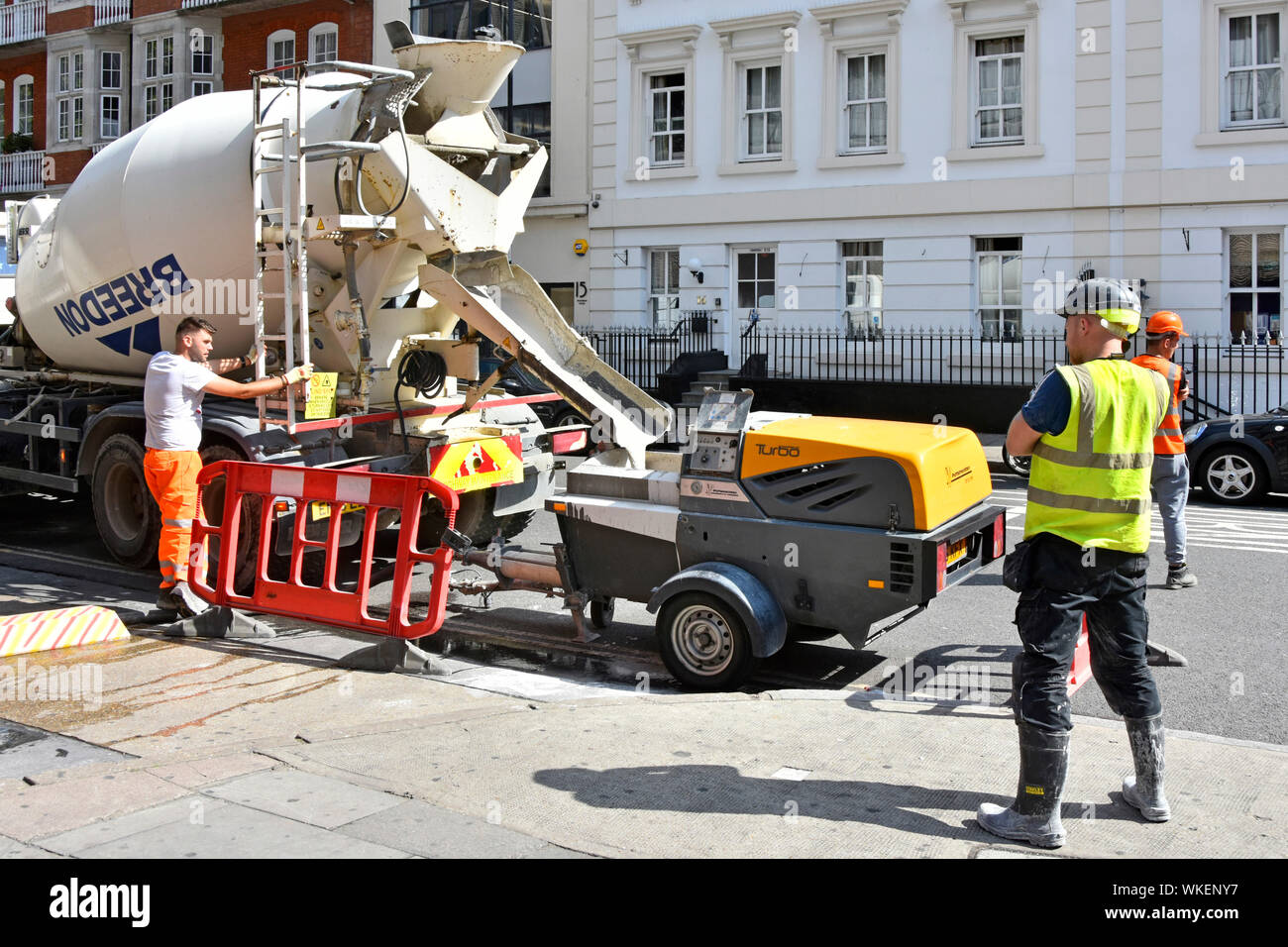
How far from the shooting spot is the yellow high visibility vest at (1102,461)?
15.0 ft

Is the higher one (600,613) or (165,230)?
(165,230)

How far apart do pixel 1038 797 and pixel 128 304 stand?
7958 millimetres

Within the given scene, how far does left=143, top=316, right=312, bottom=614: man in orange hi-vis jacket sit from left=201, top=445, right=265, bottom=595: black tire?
373 mm

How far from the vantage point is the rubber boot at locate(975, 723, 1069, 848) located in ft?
14.7

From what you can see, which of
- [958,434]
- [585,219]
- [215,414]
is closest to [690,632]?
[958,434]

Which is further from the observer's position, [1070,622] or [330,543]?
[330,543]

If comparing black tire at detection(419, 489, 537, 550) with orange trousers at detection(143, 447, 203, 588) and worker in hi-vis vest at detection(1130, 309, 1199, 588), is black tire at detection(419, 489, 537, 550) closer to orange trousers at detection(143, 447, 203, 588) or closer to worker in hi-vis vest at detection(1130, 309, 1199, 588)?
orange trousers at detection(143, 447, 203, 588)

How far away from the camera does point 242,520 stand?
8766 mm

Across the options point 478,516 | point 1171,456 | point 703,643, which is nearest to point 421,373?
point 478,516

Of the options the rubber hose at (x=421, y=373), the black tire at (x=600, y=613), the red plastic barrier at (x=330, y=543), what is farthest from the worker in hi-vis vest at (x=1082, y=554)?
the rubber hose at (x=421, y=373)

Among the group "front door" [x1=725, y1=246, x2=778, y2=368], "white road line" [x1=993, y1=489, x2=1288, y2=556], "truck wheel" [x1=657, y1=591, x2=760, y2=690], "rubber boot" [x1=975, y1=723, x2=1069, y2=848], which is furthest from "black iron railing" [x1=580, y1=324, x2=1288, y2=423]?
"rubber boot" [x1=975, y1=723, x2=1069, y2=848]

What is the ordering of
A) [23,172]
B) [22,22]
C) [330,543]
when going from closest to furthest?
1. [330,543]
2. [23,172]
3. [22,22]

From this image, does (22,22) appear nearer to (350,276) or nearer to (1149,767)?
(350,276)

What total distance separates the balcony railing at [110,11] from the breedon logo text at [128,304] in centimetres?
2494
